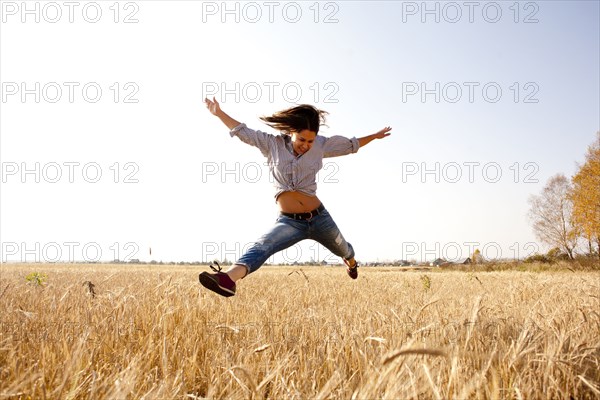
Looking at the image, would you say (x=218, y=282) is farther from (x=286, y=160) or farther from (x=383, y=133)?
(x=383, y=133)

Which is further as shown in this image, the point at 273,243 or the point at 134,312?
the point at 273,243

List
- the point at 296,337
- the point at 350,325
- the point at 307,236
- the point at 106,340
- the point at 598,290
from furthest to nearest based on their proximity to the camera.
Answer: the point at 598,290 → the point at 307,236 → the point at 350,325 → the point at 296,337 → the point at 106,340

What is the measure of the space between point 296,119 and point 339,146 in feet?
2.17

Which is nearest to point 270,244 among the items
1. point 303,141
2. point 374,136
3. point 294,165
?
point 294,165

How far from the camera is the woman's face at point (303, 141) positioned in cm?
513

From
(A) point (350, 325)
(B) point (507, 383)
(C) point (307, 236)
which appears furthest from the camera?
(C) point (307, 236)

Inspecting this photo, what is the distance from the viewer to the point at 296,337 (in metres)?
3.38

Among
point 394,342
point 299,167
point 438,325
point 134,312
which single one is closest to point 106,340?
point 134,312

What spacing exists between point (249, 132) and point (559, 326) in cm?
347

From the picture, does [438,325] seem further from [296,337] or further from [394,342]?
[296,337]

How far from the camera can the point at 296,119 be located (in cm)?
524

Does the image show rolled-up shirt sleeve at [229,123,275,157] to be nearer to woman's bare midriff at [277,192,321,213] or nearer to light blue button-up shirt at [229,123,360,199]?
light blue button-up shirt at [229,123,360,199]

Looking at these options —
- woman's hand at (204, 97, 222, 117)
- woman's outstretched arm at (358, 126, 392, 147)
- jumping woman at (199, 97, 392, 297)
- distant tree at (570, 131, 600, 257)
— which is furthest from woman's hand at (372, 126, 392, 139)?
distant tree at (570, 131, 600, 257)

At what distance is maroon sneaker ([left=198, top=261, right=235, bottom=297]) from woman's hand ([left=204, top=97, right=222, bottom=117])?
1872 millimetres
